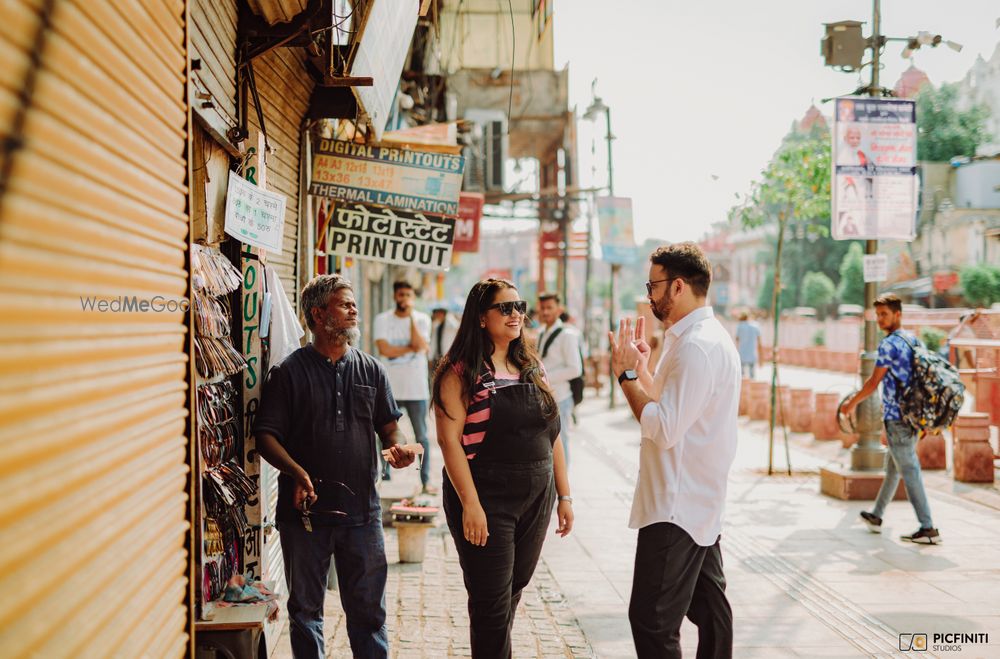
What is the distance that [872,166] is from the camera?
33.1ft

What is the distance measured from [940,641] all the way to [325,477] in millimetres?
3658

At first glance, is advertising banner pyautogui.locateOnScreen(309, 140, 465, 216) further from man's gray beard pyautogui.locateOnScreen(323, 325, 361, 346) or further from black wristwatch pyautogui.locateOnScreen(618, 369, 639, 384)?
black wristwatch pyautogui.locateOnScreen(618, 369, 639, 384)

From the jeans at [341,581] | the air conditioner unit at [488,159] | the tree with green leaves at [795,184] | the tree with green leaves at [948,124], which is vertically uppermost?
the tree with green leaves at [948,124]

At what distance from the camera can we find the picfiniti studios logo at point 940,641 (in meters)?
5.06

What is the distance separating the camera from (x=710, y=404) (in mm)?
3734

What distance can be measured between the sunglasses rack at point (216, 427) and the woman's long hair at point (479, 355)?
0.99 metres

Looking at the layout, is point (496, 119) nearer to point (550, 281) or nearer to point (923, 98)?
point (550, 281)

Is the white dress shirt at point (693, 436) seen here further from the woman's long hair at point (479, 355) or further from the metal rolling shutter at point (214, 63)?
the metal rolling shutter at point (214, 63)

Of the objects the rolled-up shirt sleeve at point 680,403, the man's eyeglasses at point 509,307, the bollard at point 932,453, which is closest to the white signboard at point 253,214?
the man's eyeglasses at point 509,307

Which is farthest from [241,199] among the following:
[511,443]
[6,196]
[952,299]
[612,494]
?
[952,299]

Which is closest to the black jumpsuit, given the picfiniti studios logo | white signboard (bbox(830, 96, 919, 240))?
the picfiniti studios logo

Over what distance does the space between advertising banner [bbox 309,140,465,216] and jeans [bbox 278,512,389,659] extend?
353 cm

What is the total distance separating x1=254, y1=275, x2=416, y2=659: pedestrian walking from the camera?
404 centimetres

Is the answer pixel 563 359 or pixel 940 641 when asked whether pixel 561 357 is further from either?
pixel 940 641
